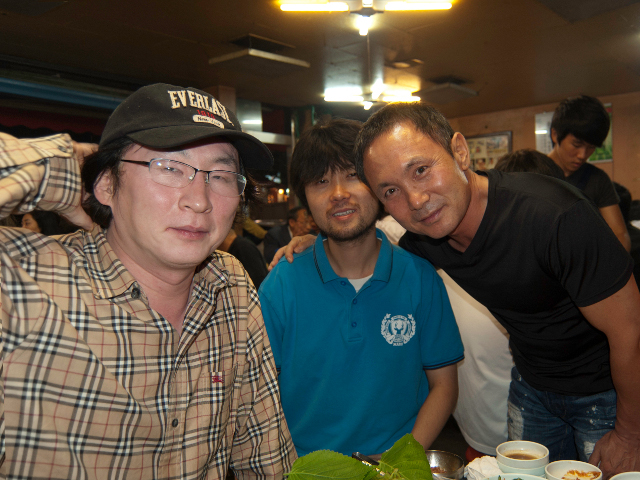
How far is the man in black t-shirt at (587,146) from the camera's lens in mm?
3104

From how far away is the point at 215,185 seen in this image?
4.17 ft

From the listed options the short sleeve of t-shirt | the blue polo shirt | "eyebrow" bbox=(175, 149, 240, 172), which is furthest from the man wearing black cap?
the short sleeve of t-shirt

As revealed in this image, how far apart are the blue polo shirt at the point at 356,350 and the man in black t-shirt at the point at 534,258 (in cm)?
20

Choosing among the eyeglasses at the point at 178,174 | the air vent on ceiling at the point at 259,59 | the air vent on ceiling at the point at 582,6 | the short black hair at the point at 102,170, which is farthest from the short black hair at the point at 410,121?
the air vent on ceiling at the point at 259,59

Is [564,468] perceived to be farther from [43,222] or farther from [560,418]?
[43,222]

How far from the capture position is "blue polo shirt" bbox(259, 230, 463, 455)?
1.71 metres

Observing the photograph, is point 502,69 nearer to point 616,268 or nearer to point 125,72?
point 125,72

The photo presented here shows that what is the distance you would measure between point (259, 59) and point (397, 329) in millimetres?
4572

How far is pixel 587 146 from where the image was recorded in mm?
3117

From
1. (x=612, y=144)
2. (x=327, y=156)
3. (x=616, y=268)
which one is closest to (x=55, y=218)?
(x=327, y=156)

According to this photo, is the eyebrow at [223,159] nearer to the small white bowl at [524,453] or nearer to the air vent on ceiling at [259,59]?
the small white bowl at [524,453]

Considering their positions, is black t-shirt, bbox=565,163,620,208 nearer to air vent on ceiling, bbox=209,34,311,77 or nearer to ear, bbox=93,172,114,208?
ear, bbox=93,172,114,208

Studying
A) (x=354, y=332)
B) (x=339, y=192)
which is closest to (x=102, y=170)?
(x=339, y=192)

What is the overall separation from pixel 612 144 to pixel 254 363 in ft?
32.8
